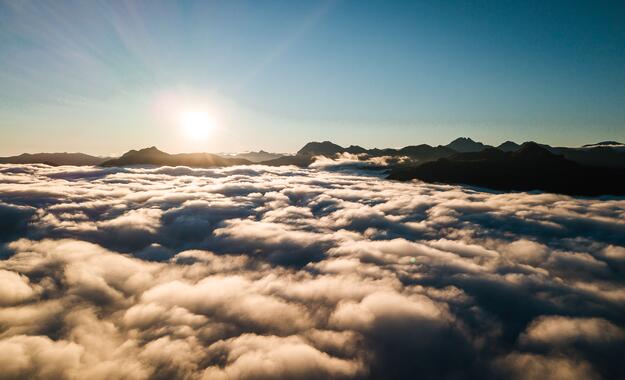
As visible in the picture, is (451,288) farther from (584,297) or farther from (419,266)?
(584,297)

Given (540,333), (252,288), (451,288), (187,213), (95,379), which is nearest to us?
(95,379)

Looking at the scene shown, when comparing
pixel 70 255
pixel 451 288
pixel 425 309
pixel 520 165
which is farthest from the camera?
pixel 520 165

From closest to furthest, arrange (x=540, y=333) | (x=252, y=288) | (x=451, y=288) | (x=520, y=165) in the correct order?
(x=540, y=333)
(x=451, y=288)
(x=252, y=288)
(x=520, y=165)

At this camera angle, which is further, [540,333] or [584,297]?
[584,297]

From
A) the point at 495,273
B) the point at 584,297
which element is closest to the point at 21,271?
the point at 495,273

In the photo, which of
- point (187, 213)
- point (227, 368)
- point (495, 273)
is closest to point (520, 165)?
point (495, 273)

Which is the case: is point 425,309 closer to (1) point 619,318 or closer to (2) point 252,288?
(1) point 619,318
